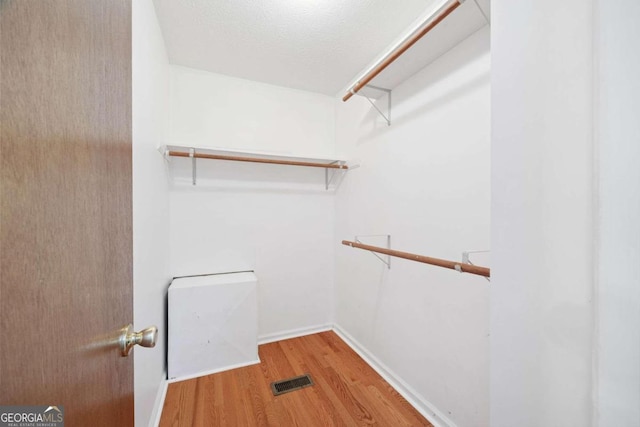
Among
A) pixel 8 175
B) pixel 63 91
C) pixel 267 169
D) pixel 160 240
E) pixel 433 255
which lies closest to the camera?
pixel 8 175

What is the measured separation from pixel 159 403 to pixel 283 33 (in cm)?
256

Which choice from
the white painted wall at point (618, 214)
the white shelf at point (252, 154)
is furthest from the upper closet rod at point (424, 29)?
the white shelf at point (252, 154)

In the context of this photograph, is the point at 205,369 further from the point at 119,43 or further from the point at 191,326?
the point at 119,43

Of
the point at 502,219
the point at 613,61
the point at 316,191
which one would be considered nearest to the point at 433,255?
the point at 502,219

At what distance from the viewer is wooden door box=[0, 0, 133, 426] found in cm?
28

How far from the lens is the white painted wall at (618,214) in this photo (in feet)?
1.33

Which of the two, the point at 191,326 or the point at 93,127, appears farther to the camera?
the point at 191,326

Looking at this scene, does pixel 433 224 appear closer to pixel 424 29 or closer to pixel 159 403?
pixel 424 29

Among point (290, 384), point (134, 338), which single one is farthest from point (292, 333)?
point (134, 338)

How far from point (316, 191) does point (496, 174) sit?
201 centimetres

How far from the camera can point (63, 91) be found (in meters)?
0.37

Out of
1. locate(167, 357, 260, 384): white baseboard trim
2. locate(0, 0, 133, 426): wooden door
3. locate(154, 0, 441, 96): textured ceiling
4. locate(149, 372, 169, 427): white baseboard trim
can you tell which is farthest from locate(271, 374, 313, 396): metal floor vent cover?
locate(154, 0, 441, 96): textured ceiling

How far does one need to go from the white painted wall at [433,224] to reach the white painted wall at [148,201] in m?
1.54

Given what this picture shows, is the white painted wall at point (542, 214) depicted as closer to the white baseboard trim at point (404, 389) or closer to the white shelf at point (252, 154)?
the white baseboard trim at point (404, 389)
